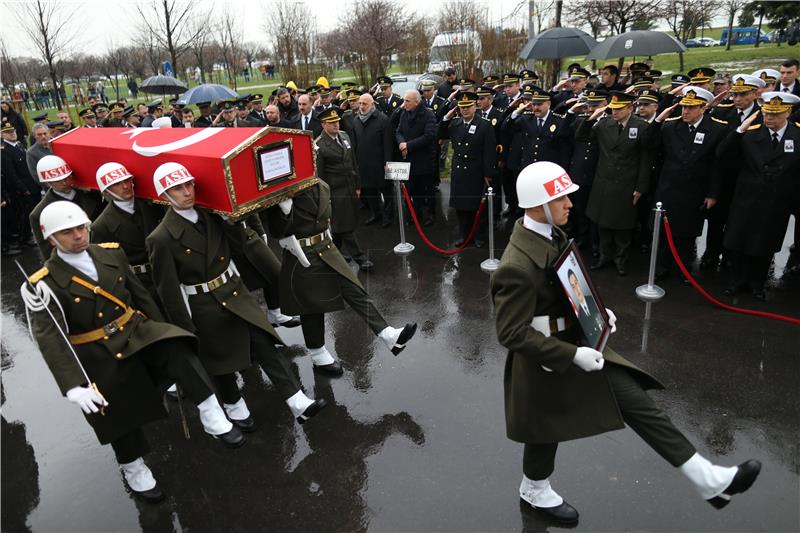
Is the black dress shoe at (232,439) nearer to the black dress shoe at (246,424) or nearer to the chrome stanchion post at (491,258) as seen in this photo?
the black dress shoe at (246,424)

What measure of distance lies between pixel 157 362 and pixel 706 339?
4496 mm

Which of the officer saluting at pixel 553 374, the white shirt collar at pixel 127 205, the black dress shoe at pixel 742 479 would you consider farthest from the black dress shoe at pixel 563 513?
the white shirt collar at pixel 127 205

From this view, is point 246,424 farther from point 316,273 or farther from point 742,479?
point 742,479

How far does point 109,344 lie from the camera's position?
333 cm

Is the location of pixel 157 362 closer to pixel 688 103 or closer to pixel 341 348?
pixel 341 348

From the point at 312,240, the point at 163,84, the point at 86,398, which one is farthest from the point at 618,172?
the point at 163,84

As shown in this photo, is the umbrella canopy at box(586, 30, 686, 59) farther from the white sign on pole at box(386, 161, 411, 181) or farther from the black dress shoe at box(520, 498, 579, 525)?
the black dress shoe at box(520, 498, 579, 525)

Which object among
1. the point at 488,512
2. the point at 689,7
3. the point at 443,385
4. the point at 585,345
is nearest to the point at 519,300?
the point at 585,345

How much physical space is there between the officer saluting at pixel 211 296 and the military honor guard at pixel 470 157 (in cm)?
401

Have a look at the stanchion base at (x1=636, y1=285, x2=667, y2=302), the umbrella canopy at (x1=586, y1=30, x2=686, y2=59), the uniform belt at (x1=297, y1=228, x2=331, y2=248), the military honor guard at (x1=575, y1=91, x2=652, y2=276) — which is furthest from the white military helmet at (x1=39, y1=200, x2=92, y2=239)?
the umbrella canopy at (x1=586, y1=30, x2=686, y2=59)

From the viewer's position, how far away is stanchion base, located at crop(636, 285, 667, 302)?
5.79 metres

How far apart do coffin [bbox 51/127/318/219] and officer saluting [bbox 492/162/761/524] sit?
1.91 m

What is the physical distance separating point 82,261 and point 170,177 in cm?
74

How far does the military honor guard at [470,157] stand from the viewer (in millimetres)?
7344
